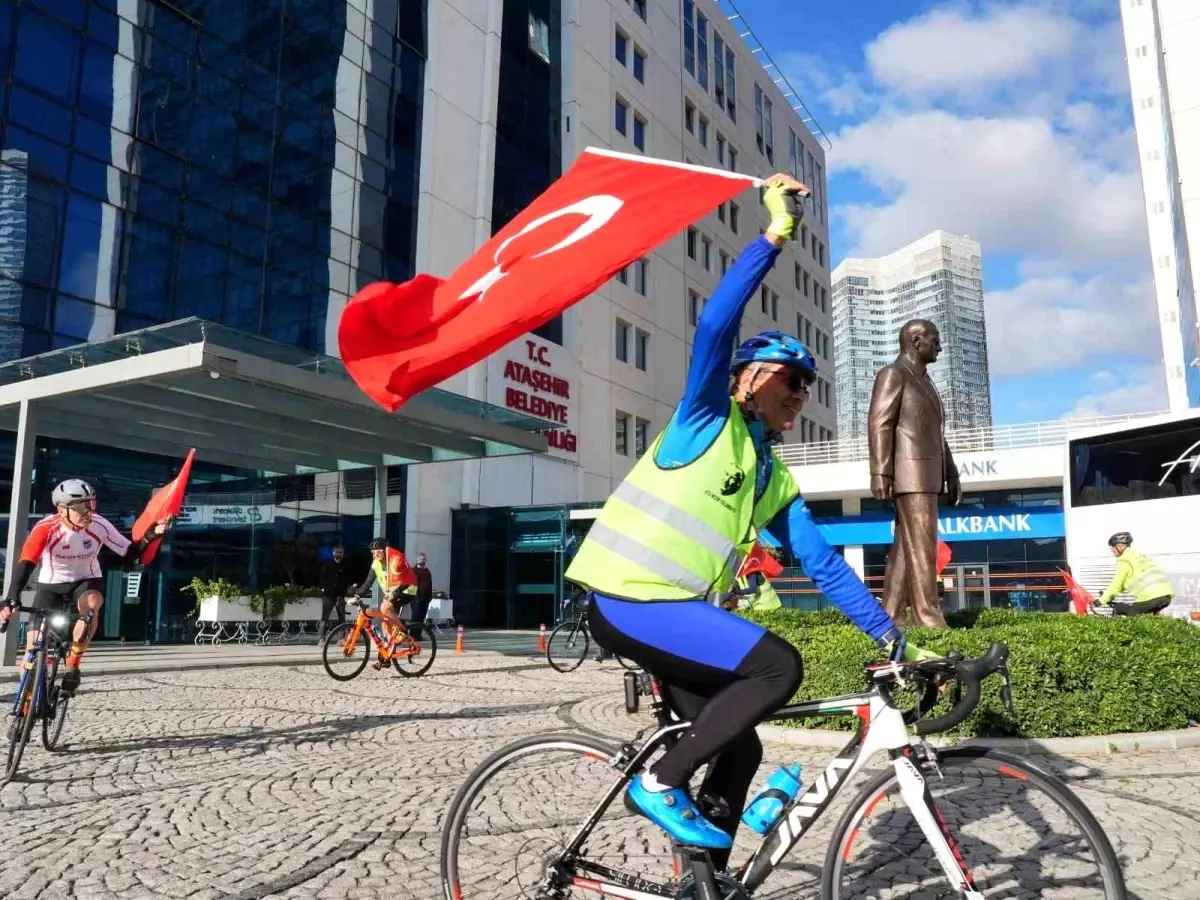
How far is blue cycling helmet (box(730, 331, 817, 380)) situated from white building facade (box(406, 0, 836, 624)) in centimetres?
2685

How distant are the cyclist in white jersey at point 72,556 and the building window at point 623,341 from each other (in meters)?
32.1

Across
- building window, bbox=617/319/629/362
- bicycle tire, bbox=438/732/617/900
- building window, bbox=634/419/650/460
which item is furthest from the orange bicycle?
building window, bbox=617/319/629/362

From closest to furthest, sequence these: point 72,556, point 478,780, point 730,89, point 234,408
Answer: point 478,780 < point 72,556 < point 234,408 < point 730,89

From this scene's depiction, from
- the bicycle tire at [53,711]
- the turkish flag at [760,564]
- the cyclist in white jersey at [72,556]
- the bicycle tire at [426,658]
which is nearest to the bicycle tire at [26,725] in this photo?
the bicycle tire at [53,711]

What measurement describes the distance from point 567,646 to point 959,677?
11.7m

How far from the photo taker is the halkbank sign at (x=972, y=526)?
32719 mm

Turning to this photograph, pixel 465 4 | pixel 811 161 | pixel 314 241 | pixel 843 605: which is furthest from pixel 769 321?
pixel 843 605

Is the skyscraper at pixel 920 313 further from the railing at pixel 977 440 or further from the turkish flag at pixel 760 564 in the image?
the turkish flag at pixel 760 564

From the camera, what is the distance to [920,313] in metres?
125

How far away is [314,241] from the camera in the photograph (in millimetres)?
27359

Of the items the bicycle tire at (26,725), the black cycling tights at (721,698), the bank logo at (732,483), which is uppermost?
the bank logo at (732,483)

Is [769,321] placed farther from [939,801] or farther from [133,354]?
[939,801]

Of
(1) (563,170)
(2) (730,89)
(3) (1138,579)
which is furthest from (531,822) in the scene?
(2) (730,89)

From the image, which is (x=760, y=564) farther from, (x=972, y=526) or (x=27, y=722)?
(x=972, y=526)
